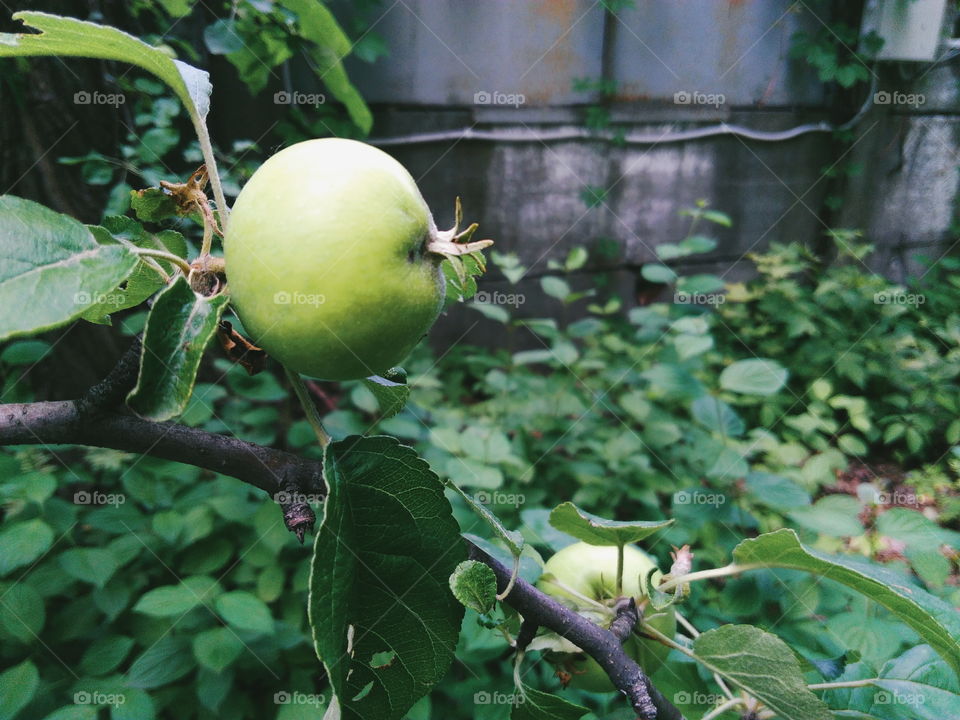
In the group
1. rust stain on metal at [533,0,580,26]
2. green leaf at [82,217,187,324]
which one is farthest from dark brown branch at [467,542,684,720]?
rust stain on metal at [533,0,580,26]

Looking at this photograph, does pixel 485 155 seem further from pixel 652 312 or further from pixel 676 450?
pixel 676 450

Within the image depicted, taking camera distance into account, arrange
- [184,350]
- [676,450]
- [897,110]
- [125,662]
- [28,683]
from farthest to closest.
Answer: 1. [897,110]
2. [676,450]
3. [125,662]
4. [28,683]
5. [184,350]

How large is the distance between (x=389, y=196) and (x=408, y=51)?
7.69ft

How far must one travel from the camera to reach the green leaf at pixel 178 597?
0.82m

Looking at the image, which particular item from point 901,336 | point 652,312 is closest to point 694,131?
point 901,336

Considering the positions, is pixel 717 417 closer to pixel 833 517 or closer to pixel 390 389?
pixel 833 517

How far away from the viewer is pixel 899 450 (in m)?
2.41

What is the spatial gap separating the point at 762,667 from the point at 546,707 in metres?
0.15

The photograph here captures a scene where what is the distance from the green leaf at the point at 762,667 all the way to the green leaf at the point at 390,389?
0.93 feet

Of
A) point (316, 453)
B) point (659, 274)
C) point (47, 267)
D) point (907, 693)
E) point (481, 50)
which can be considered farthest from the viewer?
point (481, 50)

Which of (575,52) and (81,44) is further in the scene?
(575,52)

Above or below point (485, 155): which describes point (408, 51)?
above

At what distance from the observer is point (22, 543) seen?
0.83 m

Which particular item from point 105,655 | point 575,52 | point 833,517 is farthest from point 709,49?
point 105,655
